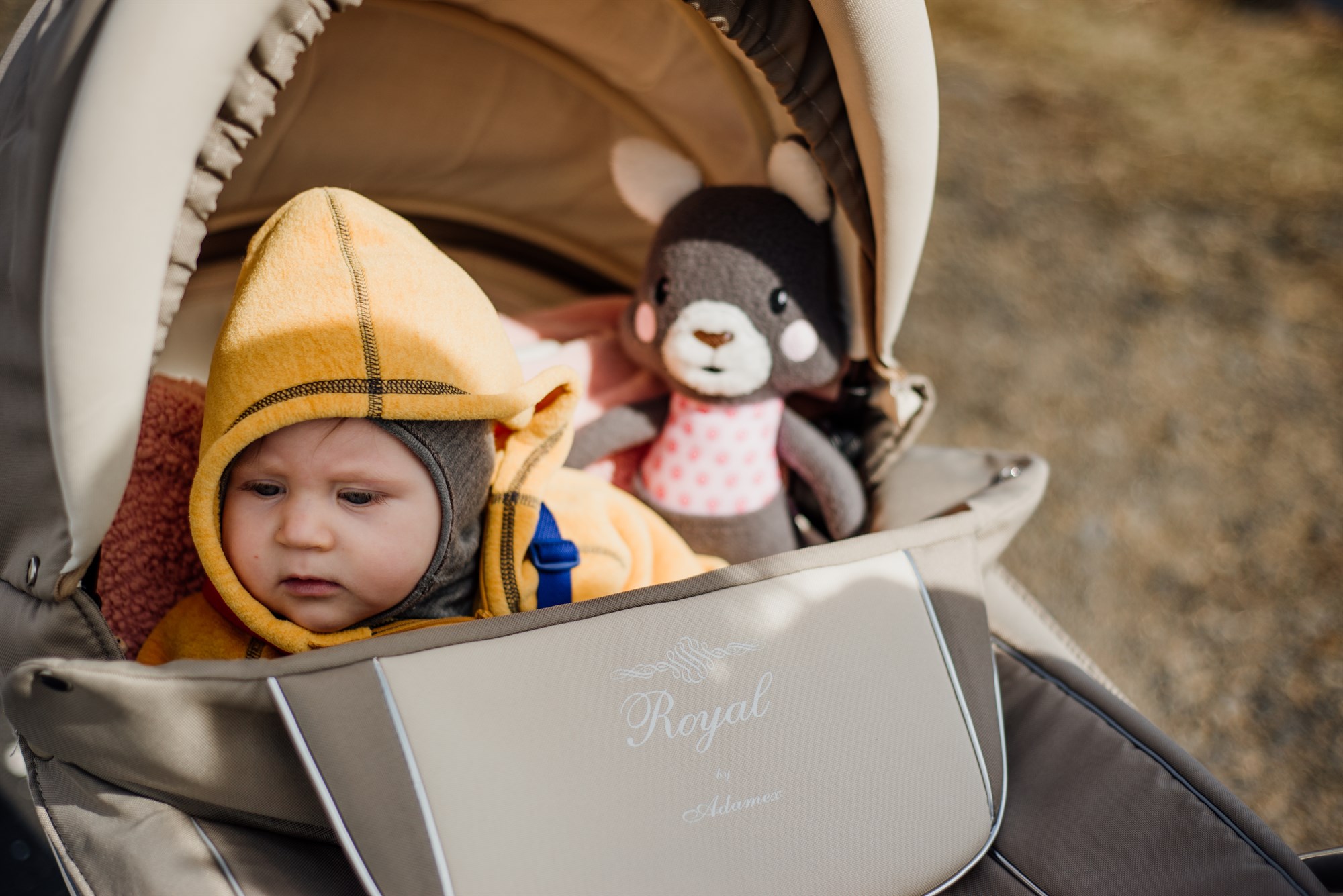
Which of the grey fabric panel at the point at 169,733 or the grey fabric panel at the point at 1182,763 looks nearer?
the grey fabric panel at the point at 169,733

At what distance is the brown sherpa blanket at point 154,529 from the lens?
1.03 meters

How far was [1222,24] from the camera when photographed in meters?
3.65

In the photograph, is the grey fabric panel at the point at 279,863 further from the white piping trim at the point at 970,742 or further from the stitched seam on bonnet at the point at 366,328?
the white piping trim at the point at 970,742

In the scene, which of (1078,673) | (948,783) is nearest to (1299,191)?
(1078,673)

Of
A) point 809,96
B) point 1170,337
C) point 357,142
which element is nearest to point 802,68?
point 809,96

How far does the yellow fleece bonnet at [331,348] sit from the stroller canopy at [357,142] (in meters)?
0.10

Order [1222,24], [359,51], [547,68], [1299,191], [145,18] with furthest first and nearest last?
[1222,24], [1299,191], [547,68], [359,51], [145,18]

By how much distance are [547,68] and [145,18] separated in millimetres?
714

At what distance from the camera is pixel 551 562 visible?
3.61 ft

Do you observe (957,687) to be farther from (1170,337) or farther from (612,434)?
(1170,337)

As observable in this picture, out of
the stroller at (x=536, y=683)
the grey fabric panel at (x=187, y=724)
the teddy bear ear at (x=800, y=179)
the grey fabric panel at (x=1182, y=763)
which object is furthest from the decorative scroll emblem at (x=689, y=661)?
the teddy bear ear at (x=800, y=179)

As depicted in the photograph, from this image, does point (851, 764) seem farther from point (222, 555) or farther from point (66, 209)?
point (66, 209)

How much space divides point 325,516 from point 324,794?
290mm

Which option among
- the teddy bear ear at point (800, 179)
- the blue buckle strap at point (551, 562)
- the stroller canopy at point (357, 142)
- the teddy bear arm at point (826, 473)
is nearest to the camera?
the stroller canopy at point (357, 142)
